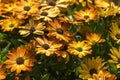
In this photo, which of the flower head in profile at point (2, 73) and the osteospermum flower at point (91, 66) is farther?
the osteospermum flower at point (91, 66)

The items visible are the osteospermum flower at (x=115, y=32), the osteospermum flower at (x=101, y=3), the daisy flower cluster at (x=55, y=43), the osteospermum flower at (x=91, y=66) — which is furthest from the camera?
the osteospermum flower at (x=101, y=3)

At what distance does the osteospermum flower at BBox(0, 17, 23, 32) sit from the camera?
230 centimetres

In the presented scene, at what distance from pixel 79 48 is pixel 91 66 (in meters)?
0.13

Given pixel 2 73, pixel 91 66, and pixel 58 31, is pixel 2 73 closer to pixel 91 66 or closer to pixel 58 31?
pixel 58 31

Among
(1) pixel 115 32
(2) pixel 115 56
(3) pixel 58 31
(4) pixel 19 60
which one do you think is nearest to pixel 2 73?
(4) pixel 19 60

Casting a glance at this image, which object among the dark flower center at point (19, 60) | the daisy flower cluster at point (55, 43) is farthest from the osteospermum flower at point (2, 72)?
the dark flower center at point (19, 60)

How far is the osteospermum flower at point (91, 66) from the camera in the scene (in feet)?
7.41

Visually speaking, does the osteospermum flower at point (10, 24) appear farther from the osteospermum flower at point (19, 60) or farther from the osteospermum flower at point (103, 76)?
the osteospermum flower at point (103, 76)

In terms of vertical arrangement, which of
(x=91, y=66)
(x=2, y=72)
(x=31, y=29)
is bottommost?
(x=91, y=66)

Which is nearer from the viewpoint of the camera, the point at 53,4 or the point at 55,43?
the point at 55,43

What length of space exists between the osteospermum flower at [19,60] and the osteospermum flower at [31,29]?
Result: 121 millimetres

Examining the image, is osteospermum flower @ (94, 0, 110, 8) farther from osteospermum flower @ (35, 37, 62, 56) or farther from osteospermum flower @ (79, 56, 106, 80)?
osteospermum flower @ (35, 37, 62, 56)

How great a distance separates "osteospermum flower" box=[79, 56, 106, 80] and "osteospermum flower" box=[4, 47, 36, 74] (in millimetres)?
319

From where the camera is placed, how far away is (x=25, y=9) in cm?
240
